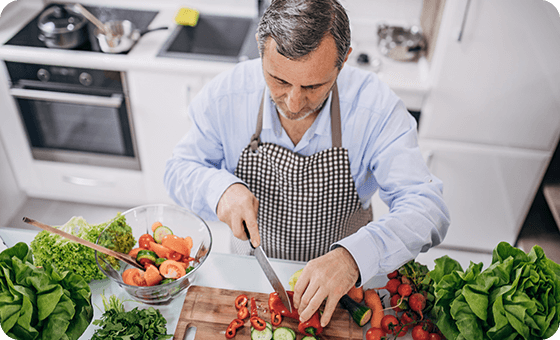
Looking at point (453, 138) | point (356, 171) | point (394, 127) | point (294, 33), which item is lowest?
point (453, 138)

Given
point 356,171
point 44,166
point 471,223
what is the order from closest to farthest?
point 356,171, point 471,223, point 44,166

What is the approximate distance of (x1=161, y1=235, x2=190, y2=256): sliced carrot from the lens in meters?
1.24

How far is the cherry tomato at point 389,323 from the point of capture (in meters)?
1.11

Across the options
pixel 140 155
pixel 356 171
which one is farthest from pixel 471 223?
pixel 140 155

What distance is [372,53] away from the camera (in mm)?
2480

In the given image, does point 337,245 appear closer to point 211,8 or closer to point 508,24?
point 508,24

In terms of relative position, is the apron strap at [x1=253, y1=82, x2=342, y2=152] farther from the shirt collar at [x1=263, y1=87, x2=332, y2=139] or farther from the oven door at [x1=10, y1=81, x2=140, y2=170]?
the oven door at [x1=10, y1=81, x2=140, y2=170]

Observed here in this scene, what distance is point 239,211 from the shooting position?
124cm

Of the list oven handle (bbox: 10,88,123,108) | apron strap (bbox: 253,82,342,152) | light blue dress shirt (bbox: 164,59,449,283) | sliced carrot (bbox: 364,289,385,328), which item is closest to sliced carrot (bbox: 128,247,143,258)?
light blue dress shirt (bbox: 164,59,449,283)

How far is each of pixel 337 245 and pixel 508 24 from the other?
1.46 m

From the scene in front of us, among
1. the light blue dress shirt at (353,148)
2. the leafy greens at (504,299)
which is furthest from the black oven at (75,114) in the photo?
the leafy greens at (504,299)

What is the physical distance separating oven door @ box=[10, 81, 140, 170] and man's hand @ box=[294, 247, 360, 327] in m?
1.71

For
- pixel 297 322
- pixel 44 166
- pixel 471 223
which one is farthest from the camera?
pixel 44 166

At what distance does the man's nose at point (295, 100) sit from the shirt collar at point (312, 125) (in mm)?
201
